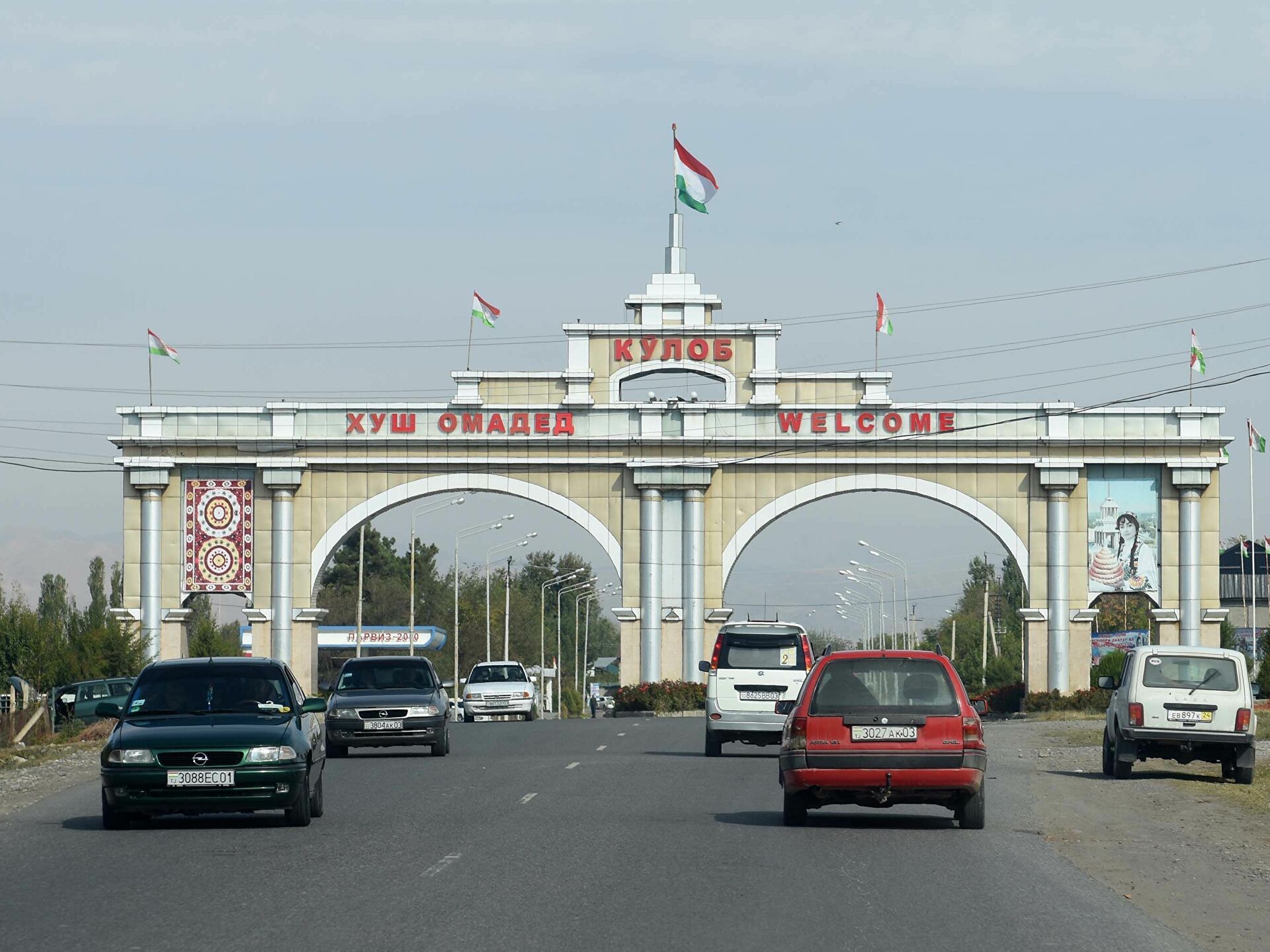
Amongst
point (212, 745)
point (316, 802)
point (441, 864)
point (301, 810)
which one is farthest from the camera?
point (316, 802)

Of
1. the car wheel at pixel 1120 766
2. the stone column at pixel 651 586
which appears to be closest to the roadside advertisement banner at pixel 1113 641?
the stone column at pixel 651 586

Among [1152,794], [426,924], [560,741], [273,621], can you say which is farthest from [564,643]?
[426,924]

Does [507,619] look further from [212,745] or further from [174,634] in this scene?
[212,745]

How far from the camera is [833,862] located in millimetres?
14242

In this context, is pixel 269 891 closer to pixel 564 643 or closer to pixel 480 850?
pixel 480 850

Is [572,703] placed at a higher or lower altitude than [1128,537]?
lower

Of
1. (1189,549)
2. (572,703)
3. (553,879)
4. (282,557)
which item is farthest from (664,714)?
(572,703)

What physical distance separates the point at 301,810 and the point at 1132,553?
41.8 metres

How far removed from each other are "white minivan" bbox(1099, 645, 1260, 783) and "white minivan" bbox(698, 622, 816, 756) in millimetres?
6125

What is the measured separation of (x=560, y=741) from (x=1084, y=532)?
84.0 feet

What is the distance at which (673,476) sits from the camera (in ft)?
180

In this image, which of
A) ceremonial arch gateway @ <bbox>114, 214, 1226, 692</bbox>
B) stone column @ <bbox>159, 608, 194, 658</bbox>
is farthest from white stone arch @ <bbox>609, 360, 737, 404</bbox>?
stone column @ <bbox>159, 608, 194, 658</bbox>

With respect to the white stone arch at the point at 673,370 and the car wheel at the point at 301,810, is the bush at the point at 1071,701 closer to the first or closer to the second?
the white stone arch at the point at 673,370

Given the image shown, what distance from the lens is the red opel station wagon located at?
643 inches
